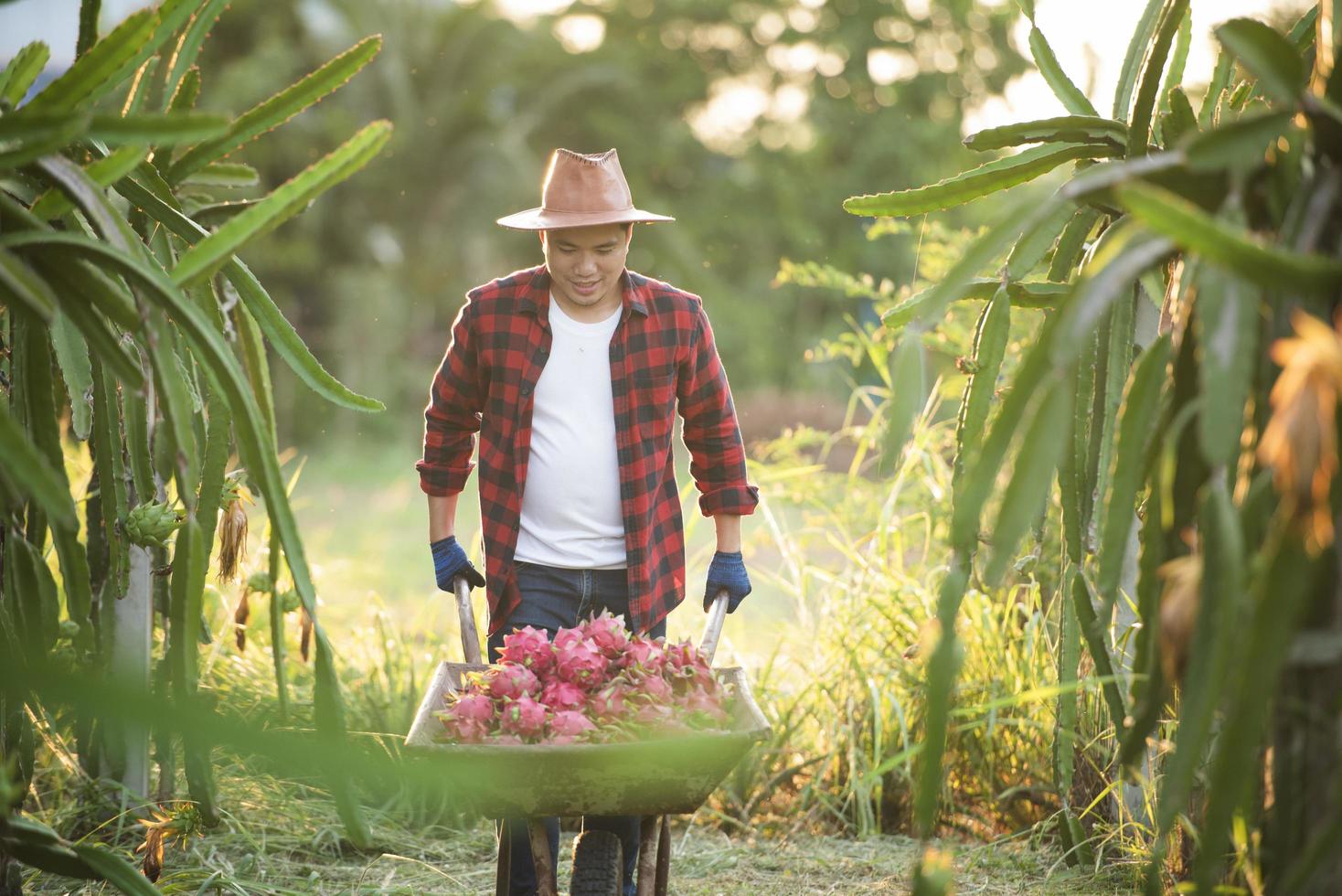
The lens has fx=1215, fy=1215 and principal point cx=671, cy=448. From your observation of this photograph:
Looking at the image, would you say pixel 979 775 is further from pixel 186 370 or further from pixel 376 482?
pixel 376 482

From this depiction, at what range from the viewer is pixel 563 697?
206 centimetres

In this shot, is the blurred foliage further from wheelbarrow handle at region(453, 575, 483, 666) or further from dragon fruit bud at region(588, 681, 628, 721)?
dragon fruit bud at region(588, 681, 628, 721)

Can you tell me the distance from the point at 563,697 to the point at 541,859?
29 centimetres

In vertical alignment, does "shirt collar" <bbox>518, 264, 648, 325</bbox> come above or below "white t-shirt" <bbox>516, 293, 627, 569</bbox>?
above

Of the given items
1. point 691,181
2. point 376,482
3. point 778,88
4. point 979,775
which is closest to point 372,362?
point 376,482

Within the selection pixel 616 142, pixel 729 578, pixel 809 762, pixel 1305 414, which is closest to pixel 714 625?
pixel 729 578

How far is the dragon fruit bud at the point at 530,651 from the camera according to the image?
7.17 ft

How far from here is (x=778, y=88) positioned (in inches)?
714

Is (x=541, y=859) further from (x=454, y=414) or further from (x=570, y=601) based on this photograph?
(x=454, y=414)

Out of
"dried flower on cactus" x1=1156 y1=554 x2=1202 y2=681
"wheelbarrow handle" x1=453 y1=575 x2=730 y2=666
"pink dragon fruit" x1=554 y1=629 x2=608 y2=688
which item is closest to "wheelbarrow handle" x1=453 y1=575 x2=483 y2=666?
"wheelbarrow handle" x1=453 y1=575 x2=730 y2=666

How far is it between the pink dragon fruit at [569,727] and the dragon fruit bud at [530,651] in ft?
0.64

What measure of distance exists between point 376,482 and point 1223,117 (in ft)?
34.2

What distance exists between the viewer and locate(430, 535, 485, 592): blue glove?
8.68ft

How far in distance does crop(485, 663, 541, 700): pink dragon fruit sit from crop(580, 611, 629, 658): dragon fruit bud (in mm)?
148
